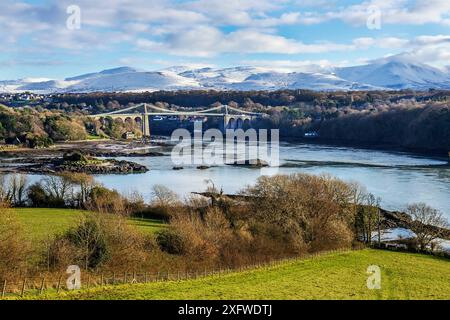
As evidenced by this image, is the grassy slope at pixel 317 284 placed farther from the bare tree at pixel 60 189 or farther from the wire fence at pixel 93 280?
the bare tree at pixel 60 189

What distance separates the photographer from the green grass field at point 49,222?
1619 cm

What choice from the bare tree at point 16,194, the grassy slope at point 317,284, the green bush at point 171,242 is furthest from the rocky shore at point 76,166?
the grassy slope at point 317,284

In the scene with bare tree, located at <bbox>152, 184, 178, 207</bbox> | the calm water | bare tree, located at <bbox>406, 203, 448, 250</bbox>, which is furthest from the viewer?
the calm water

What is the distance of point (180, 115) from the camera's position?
95.1 meters

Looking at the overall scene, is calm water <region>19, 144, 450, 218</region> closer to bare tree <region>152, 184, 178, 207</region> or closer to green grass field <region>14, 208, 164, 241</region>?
bare tree <region>152, 184, 178, 207</region>

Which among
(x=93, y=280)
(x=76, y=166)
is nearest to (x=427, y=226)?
(x=93, y=280)

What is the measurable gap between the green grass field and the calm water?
6021 mm

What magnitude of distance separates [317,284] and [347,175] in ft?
74.9

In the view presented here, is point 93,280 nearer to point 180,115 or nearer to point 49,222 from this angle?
point 49,222

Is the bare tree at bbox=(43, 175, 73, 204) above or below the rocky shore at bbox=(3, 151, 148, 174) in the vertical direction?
above

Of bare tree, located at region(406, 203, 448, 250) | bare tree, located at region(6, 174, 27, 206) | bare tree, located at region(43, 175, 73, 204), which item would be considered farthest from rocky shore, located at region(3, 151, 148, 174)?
bare tree, located at region(406, 203, 448, 250)

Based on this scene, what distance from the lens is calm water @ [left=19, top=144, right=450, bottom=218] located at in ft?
88.7

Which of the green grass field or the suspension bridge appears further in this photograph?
the suspension bridge
